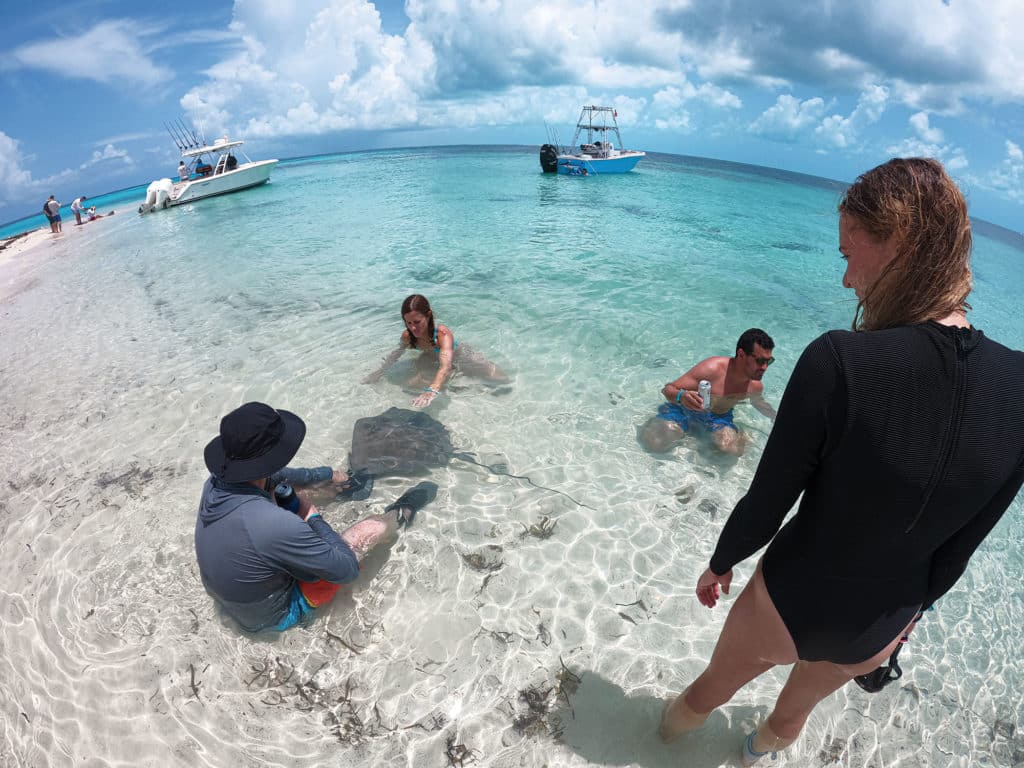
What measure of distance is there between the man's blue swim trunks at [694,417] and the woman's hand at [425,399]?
101 inches

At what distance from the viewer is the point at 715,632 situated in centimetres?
352

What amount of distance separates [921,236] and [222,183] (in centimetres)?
4002

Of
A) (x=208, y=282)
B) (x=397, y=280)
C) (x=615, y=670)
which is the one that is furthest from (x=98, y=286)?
(x=615, y=670)

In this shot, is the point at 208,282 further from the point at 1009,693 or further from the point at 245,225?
the point at 1009,693

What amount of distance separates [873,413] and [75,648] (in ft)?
15.6

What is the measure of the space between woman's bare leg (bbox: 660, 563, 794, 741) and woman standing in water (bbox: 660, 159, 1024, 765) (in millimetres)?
70

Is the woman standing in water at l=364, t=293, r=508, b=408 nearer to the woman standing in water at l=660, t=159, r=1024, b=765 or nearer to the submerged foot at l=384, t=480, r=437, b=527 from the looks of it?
the submerged foot at l=384, t=480, r=437, b=527

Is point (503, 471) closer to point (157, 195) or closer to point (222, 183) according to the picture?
point (157, 195)

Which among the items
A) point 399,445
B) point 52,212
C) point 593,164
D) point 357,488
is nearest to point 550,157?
point 593,164

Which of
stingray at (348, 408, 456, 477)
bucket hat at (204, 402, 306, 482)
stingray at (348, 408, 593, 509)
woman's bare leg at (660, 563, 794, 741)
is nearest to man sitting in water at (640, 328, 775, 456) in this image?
stingray at (348, 408, 593, 509)

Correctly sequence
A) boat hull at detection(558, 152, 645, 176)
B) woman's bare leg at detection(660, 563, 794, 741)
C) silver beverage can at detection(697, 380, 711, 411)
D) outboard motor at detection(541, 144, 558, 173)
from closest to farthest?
woman's bare leg at detection(660, 563, 794, 741) < silver beverage can at detection(697, 380, 711, 411) < boat hull at detection(558, 152, 645, 176) < outboard motor at detection(541, 144, 558, 173)

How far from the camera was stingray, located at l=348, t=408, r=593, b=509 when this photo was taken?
4.87 metres

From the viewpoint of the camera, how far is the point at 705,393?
529 centimetres

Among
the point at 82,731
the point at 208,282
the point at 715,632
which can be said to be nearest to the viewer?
the point at 82,731
